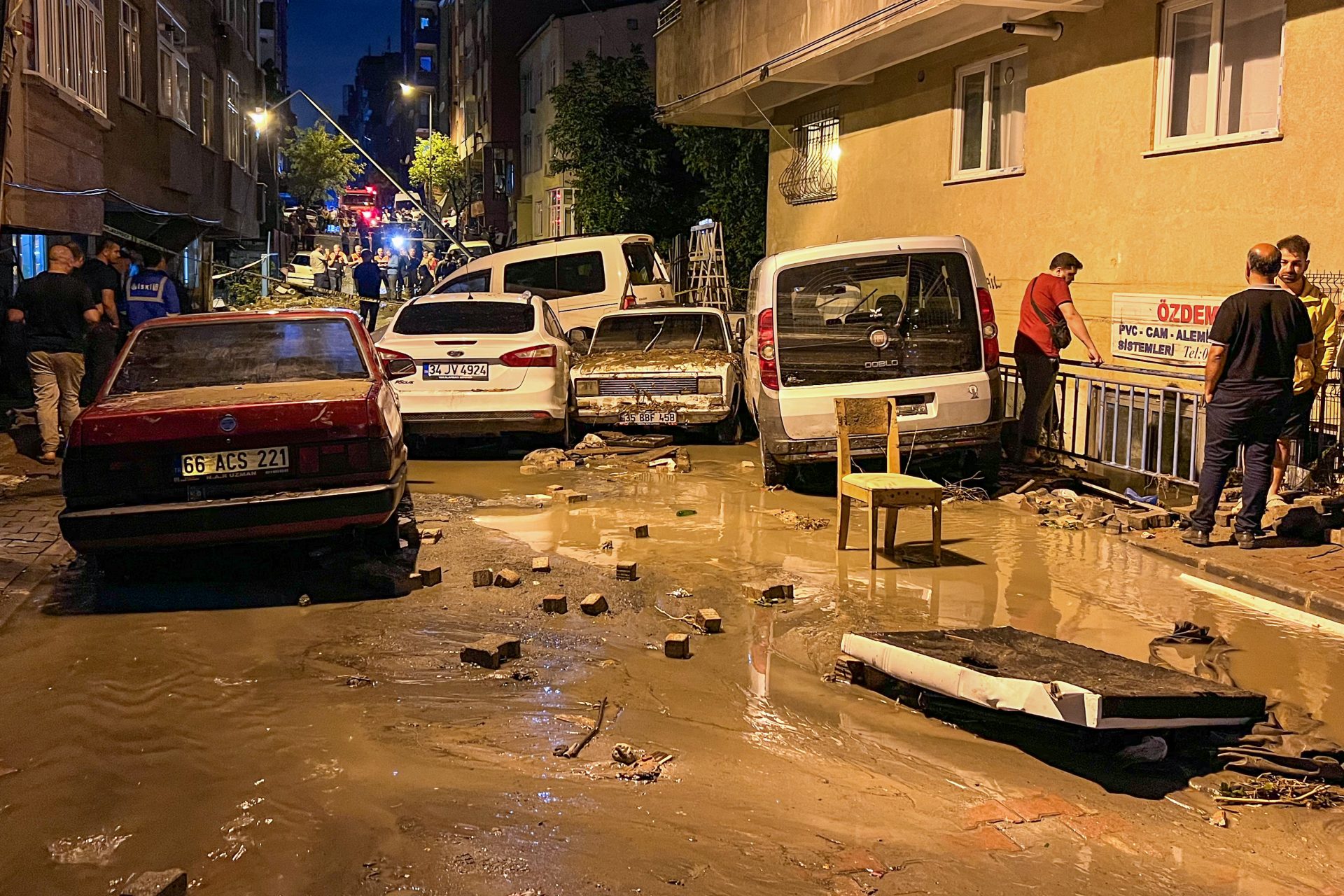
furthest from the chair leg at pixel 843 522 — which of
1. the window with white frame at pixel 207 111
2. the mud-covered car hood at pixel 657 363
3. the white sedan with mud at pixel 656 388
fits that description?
the window with white frame at pixel 207 111

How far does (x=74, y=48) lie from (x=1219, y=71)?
1281cm

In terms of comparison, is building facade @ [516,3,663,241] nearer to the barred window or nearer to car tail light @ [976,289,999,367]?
the barred window

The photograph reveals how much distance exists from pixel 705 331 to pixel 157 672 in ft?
31.1

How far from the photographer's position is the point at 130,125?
19.2m

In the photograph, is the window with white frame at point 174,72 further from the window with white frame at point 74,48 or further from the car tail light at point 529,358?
the car tail light at point 529,358

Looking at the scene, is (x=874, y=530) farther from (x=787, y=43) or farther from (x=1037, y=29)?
(x=787, y=43)

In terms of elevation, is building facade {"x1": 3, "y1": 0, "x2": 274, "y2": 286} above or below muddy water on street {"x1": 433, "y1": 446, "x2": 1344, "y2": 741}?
above

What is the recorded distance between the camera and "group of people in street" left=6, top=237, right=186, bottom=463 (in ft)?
38.3

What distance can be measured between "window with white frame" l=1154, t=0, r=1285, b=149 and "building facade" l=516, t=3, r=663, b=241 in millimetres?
27575

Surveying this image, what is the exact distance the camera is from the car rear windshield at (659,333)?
14406 mm

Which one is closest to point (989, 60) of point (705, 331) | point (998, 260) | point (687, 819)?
point (998, 260)

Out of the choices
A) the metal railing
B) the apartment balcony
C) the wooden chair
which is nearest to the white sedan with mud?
the metal railing

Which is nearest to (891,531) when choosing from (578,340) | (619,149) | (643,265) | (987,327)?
(987,327)

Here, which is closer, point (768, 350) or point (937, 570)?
point (937, 570)
